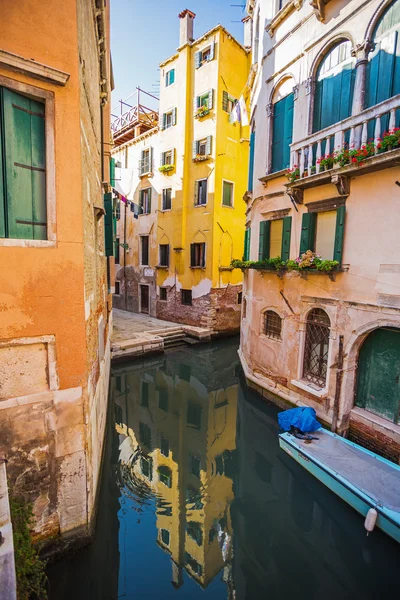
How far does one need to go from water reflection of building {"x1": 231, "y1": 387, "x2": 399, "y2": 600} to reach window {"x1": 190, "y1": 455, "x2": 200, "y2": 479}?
81 cm

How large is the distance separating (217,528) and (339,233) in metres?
5.88

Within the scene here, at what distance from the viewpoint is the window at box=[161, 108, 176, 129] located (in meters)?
16.1

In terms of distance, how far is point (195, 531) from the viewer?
16.5 ft

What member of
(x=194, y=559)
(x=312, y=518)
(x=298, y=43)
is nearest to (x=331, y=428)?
(x=312, y=518)

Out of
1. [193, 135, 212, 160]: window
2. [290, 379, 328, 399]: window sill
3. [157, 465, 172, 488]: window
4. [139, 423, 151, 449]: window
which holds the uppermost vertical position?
[193, 135, 212, 160]: window

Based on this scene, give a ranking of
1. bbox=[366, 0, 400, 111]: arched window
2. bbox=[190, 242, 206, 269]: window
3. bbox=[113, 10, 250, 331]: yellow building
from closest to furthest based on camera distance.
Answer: bbox=[366, 0, 400, 111]: arched window < bbox=[113, 10, 250, 331]: yellow building < bbox=[190, 242, 206, 269]: window

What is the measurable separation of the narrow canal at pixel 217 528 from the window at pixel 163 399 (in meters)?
0.94

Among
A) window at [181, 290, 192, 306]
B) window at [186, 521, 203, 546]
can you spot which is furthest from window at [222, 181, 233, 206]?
window at [186, 521, 203, 546]

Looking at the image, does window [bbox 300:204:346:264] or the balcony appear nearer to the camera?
the balcony

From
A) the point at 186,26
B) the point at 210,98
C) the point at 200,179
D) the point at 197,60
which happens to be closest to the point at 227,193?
the point at 200,179

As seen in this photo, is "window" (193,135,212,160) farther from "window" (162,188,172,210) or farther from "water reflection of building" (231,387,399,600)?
"water reflection of building" (231,387,399,600)

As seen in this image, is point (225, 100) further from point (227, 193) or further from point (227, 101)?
point (227, 193)

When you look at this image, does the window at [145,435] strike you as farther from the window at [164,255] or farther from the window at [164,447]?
the window at [164,255]

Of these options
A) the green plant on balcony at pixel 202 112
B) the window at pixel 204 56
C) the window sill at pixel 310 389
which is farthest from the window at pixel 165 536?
the window at pixel 204 56
